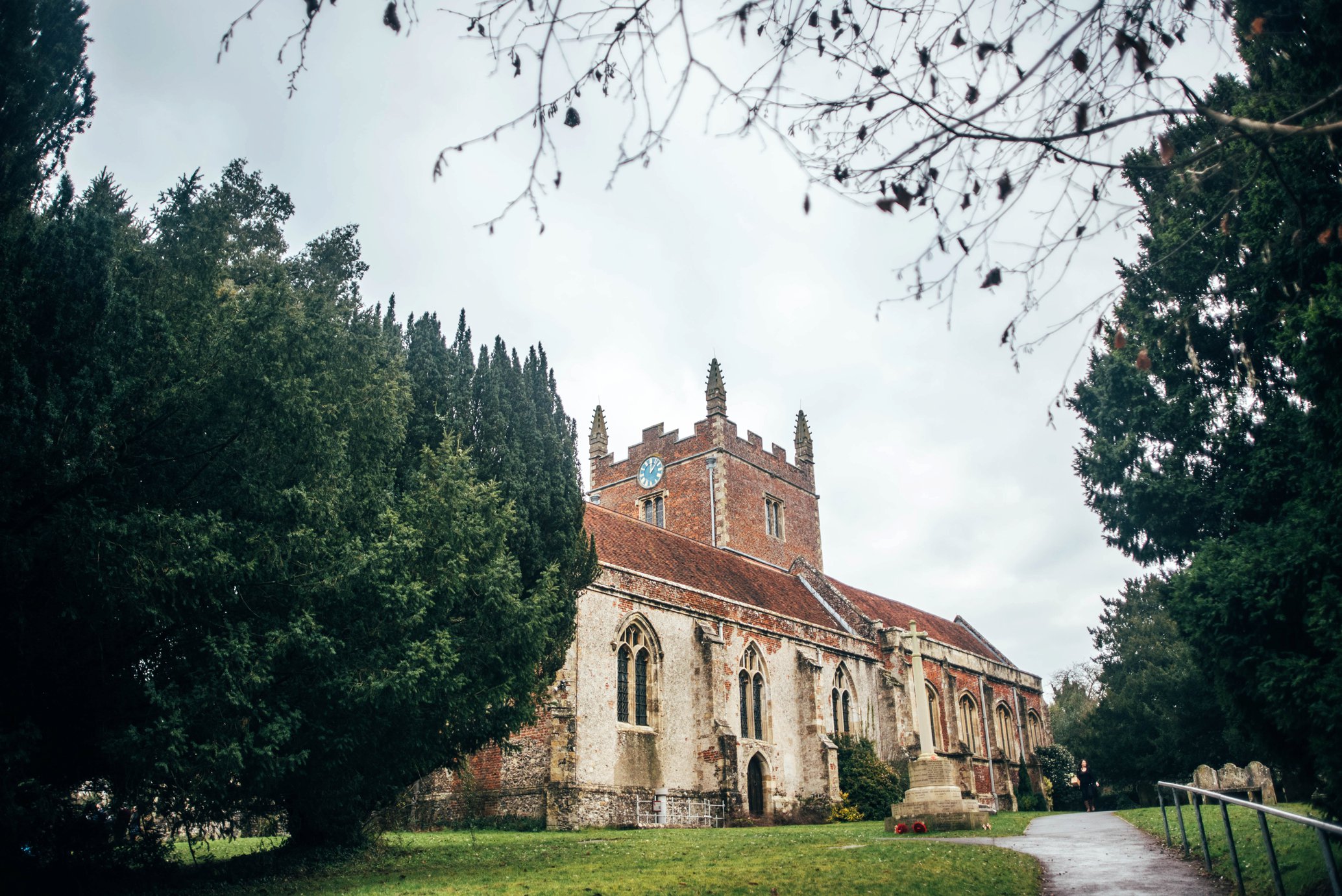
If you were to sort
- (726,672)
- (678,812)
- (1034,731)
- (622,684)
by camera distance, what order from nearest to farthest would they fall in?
1. (678,812)
2. (622,684)
3. (726,672)
4. (1034,731)

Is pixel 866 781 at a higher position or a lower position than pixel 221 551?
lower

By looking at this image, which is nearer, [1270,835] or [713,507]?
[1270,835]

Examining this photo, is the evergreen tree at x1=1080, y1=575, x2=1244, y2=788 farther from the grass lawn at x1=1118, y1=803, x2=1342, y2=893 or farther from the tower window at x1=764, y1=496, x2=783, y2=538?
the grass lawn at x1=1118, y1=803, x2=1342, y2=893

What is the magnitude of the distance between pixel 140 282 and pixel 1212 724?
112 ft

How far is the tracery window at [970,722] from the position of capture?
3634cm

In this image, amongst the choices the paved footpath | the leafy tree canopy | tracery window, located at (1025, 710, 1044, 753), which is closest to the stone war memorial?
the paved footpath

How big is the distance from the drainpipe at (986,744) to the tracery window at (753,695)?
47.2ft

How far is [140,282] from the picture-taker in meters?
12.2

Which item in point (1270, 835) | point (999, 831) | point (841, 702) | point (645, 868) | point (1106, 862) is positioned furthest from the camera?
point (841, 702)

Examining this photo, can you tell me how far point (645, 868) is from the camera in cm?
1114

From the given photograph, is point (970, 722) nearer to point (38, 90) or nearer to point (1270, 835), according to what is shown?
point (1270, 835)

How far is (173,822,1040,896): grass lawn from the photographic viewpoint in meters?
9.04

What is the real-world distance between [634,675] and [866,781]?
32.0ft

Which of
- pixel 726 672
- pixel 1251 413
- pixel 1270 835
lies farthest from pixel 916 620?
pixel 1270 835
